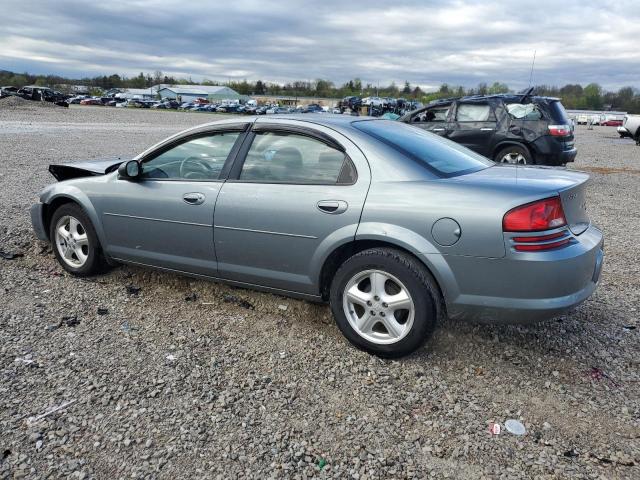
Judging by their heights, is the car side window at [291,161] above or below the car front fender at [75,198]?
above

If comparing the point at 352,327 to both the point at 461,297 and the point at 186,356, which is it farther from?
the point at 186,356

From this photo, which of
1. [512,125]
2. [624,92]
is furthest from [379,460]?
[624,92]

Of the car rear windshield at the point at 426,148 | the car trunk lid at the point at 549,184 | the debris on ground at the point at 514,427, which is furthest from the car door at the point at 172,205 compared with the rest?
the debris on ground at the point at 514,427

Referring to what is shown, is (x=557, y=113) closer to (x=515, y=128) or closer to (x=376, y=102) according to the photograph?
(x=515, y=128)

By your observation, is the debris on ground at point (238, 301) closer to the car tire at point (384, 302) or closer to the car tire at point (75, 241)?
the car tire at point (384, 302)

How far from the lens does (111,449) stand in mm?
2600

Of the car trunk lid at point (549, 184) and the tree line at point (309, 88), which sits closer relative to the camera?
the car trunk lid at point (549, 184)

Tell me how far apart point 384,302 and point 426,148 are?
1206 millimetres

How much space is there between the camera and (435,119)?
11.6 metres

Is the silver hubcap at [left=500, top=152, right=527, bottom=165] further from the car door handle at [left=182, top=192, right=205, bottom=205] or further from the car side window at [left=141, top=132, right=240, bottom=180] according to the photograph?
the car door handle at [left=182, top=192, right=205, bottom=205]

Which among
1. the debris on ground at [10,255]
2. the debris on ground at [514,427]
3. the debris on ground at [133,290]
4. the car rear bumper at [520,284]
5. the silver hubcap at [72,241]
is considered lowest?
the debris on ground at [514,427]

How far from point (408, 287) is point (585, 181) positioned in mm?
1424

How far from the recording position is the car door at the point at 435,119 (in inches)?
443

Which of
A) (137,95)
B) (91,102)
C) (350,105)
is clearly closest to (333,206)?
(350,105)
